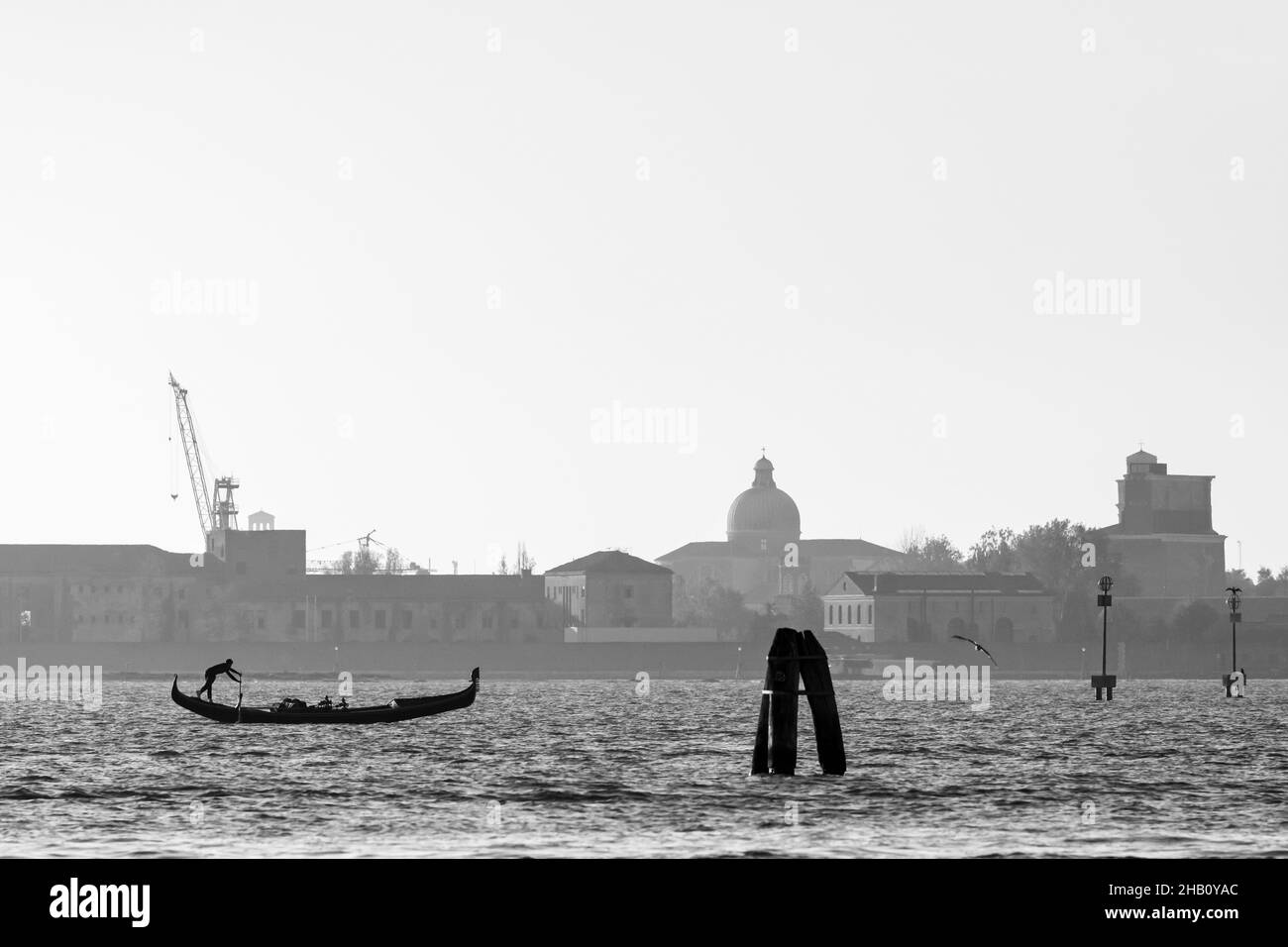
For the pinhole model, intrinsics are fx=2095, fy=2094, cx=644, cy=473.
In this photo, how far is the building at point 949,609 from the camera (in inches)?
5906

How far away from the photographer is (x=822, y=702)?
36.9m

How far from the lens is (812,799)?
1357 inches

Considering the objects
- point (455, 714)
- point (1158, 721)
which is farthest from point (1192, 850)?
point (455, 714)

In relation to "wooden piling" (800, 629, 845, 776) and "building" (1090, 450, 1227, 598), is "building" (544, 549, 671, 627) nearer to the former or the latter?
"building" (1090, 450, 1227, 598)

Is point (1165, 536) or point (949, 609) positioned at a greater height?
point (1165, 536)

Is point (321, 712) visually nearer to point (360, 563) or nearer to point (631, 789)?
point (631, 789)

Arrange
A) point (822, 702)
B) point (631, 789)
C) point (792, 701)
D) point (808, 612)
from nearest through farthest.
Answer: point (792, 701)
point (822, 702)
point (631, 789)
point (808, 612)

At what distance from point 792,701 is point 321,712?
81.0 ft

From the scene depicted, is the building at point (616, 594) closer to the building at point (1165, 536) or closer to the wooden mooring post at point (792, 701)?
the building at point (1165, 536)

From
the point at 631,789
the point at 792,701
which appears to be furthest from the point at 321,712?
the point at 792,701

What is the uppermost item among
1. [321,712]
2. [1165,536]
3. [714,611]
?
[1165,536]

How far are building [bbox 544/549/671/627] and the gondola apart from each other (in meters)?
93.3

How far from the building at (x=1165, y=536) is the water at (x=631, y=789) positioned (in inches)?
3796
